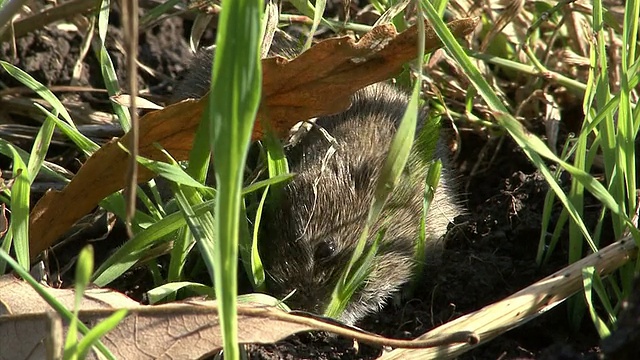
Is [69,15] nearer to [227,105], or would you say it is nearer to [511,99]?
[511,99]

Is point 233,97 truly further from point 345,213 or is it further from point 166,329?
point 345,213

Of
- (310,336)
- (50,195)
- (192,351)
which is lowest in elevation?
(310,336)

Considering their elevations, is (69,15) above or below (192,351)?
above

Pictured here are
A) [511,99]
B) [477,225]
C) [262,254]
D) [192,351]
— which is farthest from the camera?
[511,99]

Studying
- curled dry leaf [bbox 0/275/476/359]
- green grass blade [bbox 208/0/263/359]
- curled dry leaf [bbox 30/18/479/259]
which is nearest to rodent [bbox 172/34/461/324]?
curled dry leaf [bbox 30/18/479/259]

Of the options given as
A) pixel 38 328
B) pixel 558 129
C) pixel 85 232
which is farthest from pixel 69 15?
pixel 558 129

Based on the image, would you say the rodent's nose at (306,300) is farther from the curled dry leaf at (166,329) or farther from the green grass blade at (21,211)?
the green grass blade at (21,211)

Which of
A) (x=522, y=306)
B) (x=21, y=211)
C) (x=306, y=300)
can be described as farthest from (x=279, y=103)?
(x=522, y=306)
